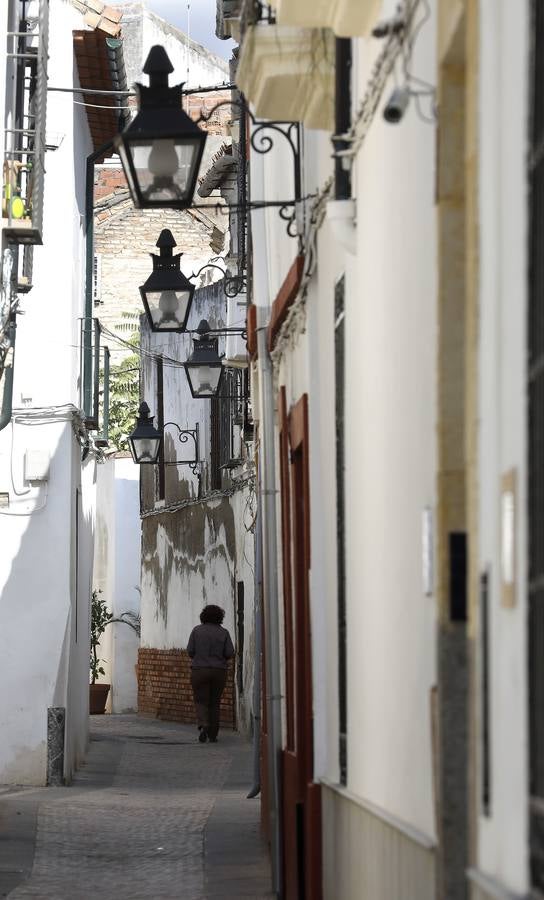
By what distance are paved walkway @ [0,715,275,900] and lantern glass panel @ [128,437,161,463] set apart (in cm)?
490

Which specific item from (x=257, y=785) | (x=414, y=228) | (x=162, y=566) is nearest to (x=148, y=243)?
(x=162, y=566)

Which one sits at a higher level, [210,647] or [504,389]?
[504,389]

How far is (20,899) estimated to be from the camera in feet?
32.8

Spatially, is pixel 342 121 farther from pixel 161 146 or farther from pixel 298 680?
pixel 298 680

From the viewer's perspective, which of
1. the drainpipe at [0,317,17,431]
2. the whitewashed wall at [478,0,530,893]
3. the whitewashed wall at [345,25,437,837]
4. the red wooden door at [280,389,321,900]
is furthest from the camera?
the drainpipe at [0,317,17,431]

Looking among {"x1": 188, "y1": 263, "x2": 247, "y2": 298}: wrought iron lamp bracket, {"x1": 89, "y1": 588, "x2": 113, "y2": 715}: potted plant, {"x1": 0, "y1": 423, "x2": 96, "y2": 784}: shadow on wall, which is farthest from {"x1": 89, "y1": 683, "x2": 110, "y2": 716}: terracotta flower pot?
{"x1": 188, "y1": 263, "x2": 247, "y2": 298}: wrought iron lamp bracket

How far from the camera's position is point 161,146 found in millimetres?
7750

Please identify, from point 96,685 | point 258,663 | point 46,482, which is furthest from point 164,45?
point 258,663

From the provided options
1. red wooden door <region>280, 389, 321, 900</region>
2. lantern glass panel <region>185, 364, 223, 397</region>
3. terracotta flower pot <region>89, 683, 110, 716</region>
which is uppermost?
lantern glass panel <region>185, 364, 223, 397</region>

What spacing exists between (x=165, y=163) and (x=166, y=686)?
20.7 meters

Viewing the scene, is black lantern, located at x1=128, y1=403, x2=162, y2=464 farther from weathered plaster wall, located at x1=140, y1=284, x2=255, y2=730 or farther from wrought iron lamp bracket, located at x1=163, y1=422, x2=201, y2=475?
wrought iron lamp bracket, located at x1=163, y1=422, x2=201, y2=475

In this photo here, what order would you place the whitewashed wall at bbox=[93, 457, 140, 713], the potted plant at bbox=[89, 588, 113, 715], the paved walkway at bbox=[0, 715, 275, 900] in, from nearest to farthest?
the paved walkway at bbox=[0, 715, 275, 900], the potted plant at bbox=[89, 588, 113, 715], the whitewashed wall at bbox=[93, 457, 140, 713]

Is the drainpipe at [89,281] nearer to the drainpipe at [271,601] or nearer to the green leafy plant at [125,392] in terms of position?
the drainpipe at [271,601]

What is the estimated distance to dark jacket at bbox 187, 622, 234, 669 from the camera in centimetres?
2091
